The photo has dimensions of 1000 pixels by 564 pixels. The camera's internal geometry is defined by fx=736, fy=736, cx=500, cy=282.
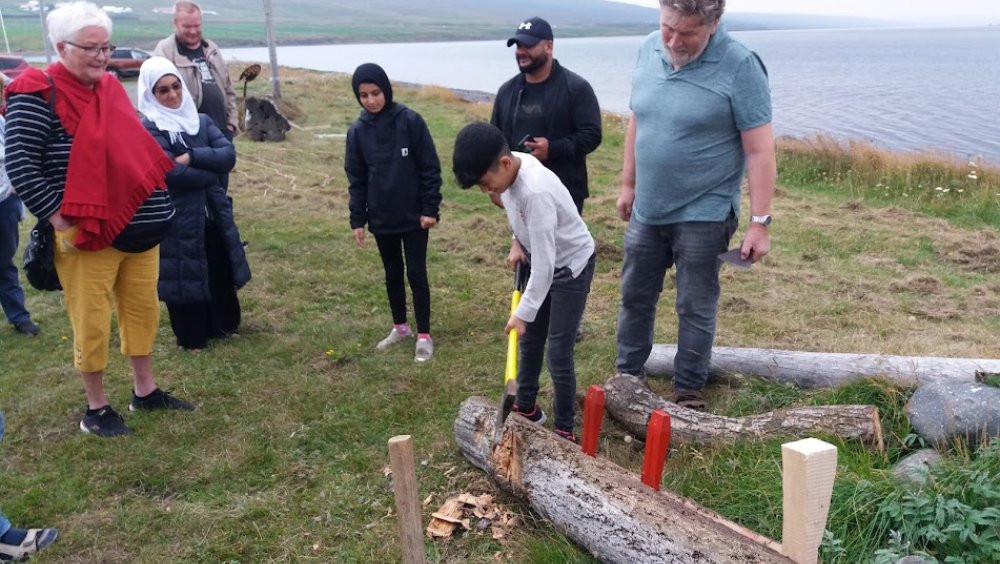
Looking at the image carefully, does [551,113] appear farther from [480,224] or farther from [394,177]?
[480,224]

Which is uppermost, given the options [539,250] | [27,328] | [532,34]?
[532,34]

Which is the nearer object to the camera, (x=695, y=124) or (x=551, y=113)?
(x=695, y=124)

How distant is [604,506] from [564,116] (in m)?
2.40

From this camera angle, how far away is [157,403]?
401 cm

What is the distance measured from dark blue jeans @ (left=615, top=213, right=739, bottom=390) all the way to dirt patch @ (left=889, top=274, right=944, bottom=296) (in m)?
3.04

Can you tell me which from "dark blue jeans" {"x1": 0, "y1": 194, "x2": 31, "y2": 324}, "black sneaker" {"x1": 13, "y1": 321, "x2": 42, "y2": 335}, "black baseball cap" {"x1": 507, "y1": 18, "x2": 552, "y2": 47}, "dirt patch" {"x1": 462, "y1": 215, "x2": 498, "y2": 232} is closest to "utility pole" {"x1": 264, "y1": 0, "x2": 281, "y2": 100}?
"dirt patch" {"x1": 462, "y1": 215, "x2": 498, "y2": 232}

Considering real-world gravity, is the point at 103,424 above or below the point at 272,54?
below

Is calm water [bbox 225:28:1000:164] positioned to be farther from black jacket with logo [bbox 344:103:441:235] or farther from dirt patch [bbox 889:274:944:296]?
black jacket with logo [bbox 344:103:441:235]

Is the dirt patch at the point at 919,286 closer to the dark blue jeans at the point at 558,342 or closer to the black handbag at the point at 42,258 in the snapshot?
the dark blue jeans at the point at 558,342

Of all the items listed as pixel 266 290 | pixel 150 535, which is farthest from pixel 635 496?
pixel 266 290

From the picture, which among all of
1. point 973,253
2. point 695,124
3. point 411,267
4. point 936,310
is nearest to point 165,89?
point 411,267

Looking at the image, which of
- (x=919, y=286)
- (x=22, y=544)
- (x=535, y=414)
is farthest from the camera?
(x=919, y=286)

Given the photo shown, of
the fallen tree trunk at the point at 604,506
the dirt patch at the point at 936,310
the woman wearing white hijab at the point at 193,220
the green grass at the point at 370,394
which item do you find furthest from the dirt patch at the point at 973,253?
the woman wearing white hijab at the point at 193,220

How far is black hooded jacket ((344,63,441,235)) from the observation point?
445 cm
